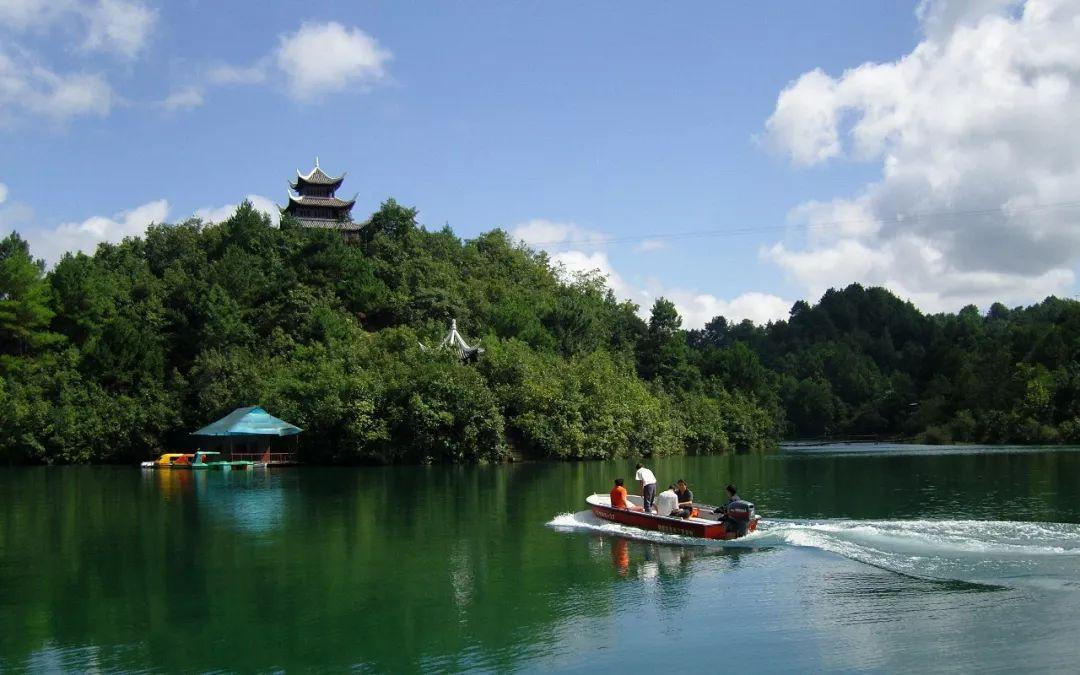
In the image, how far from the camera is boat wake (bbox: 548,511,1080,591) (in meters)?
15.3

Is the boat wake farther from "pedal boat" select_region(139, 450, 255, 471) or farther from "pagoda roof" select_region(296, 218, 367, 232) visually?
"pagoda roof" select_region(296, 218, 367, 232)

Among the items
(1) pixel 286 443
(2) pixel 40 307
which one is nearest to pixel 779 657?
(1) pixel 286 443

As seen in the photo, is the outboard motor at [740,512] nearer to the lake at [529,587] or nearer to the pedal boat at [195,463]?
the lake at [529,587]

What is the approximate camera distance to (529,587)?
15.1m

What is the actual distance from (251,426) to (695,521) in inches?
1311

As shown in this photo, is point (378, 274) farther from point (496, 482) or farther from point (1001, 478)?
point (1001, 478)

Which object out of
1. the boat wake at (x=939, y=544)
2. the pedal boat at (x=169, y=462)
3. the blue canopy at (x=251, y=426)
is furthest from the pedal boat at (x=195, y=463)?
the boat wake at (x=939, y=544)

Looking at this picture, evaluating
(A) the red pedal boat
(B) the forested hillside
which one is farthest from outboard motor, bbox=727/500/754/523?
(B) the forested hillside

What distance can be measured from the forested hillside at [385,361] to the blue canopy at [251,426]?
1.78 m

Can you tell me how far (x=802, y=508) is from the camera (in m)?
25.7

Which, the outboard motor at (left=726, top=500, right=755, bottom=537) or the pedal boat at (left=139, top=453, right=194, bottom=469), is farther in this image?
the pedal boat at (left=139, top=453, right=194, bottom=469)

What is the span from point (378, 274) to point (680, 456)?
86.2 ft

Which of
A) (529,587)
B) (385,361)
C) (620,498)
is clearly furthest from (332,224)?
(529,587)

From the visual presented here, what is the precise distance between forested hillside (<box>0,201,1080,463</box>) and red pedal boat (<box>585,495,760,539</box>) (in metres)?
27.6
